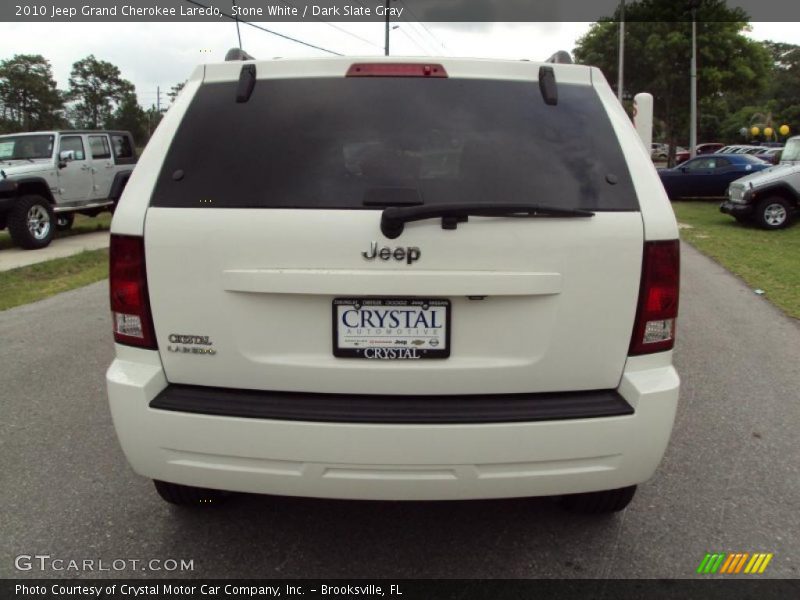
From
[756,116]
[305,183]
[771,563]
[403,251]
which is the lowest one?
[771,563]

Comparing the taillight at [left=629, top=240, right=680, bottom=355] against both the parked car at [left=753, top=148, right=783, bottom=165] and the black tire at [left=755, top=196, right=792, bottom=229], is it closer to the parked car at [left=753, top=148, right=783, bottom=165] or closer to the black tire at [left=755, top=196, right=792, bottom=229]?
the black tire at [left=755, top=196, right=792, bottom=229]

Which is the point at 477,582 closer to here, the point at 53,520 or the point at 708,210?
the point at 53,520

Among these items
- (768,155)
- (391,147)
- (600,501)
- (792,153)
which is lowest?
(600,501)

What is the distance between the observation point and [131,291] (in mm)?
2453

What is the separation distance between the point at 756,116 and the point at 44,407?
74.7 m

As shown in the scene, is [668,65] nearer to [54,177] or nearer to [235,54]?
[54,177]

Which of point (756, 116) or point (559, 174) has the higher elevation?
point (756, 116)

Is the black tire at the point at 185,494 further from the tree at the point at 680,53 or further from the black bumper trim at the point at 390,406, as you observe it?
the tree at the point at 680,53

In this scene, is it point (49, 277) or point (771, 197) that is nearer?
point (49, 277)

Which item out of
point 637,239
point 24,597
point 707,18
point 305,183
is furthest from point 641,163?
point 707,18

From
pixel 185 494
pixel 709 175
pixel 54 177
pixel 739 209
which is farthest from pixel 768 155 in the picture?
pixel 185 494

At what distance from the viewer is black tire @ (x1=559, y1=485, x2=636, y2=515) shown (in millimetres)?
2949

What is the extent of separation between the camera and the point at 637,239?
94.0 inches

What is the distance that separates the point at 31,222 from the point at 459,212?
12363mm
